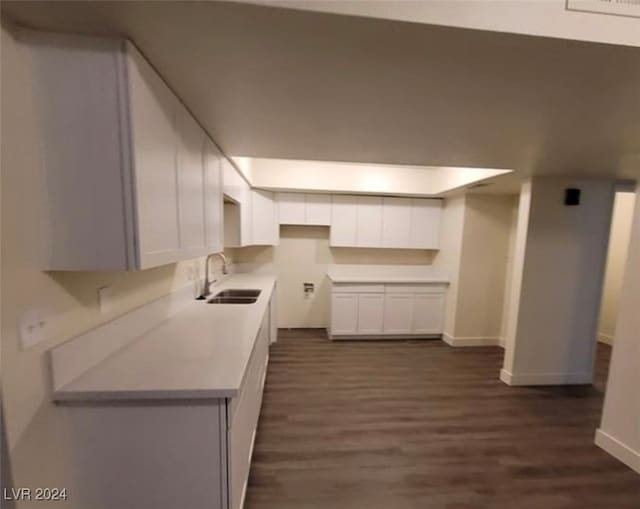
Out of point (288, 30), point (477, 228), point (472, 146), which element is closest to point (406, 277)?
point (477, 228)

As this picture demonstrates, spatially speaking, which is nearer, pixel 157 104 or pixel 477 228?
pixel 157 104

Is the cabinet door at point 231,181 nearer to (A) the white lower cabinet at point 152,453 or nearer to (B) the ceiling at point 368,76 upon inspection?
(B) the ceiling at point 368,76

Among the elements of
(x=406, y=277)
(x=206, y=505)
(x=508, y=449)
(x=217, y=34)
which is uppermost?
(x=217, y=34)

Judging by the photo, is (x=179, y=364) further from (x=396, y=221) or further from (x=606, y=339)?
(x=606, y=339)

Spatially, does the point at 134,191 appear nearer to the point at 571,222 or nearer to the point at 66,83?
the point at 66,83

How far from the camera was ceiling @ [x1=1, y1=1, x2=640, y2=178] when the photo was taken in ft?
2.69

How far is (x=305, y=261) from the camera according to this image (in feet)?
14.8

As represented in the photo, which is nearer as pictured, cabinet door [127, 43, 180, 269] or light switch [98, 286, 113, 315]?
cabinet door [127, 43, 180, 269]

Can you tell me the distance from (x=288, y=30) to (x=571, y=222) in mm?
3195

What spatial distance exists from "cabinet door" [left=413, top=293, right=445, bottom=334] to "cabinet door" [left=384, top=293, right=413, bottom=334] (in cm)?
8

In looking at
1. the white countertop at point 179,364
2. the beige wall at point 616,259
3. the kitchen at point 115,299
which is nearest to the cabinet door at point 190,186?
the kitchen at point 115,299

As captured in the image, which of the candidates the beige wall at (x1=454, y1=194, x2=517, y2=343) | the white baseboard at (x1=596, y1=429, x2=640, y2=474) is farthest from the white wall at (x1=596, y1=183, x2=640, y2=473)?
the beige wall at (x1=454, y1=194, x2=517, y2=343)

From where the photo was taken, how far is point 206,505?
3.89ft

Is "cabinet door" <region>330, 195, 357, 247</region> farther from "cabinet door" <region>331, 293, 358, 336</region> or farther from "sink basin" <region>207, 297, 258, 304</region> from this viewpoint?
"sink basin" <region>207, 297, 258, 304</region>
